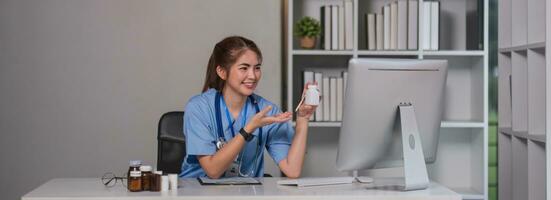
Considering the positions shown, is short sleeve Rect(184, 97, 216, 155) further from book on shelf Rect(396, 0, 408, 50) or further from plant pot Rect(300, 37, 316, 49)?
book on shelf Rect(396, 0, 408, 50)

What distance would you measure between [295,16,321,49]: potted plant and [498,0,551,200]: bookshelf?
3.13 feet

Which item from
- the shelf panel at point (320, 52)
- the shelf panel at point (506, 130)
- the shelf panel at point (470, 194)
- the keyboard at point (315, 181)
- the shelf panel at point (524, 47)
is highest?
the shelf panel at point (320, 52)

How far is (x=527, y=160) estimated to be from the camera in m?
4.03

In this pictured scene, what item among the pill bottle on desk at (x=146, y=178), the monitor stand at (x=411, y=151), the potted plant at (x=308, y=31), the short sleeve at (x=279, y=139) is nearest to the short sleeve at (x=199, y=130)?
the short sleeve at (x=279, y=139)

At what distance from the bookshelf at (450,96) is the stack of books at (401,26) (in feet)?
0.13

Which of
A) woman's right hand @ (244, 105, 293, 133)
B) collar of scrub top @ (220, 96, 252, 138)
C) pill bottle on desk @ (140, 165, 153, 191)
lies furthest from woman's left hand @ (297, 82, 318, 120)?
pill bottle on desk @ (140, 165, 153, 191)

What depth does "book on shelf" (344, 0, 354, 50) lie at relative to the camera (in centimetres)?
454

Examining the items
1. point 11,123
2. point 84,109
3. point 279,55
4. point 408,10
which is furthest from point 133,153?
point 408,10

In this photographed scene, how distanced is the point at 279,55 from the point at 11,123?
1.47 metres

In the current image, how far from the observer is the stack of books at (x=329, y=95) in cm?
461

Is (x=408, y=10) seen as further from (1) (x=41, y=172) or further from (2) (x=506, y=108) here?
(1) (x=41, y=172)

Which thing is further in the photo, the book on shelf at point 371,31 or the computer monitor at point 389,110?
the book on shelf at point 371,31

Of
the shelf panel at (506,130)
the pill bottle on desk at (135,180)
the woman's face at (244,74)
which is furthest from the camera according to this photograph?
the shelf panel at (506,130)

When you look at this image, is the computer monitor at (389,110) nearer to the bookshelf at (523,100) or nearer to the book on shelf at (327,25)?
the bookshelf at (523,100)
